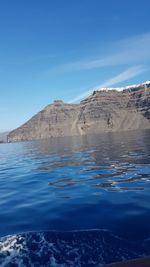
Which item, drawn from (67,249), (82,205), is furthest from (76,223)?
(82,205)

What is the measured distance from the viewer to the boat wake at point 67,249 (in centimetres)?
737

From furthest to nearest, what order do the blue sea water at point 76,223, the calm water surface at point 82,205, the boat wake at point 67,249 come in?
1. the calm water surface at point 82,205
2. the blue sea water at point 76,223
3. the boat wake at point 67,249

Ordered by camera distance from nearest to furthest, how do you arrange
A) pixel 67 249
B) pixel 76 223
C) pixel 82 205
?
1. pixel 67 249
2. pixel 76 223
3. pixel 82 205

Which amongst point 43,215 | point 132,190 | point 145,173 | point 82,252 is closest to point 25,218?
point 43,215

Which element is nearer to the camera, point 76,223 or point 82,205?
point 76,223

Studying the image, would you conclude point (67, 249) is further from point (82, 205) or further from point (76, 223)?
point (82, 205)

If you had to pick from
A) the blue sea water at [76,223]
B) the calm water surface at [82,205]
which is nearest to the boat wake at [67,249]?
the blue sea water at [76,223]

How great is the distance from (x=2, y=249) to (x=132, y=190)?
8345mm

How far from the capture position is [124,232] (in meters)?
8.91

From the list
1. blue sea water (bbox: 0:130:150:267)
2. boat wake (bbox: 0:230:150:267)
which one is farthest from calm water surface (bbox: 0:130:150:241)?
boat wake (bbox: 0:230:150:267)

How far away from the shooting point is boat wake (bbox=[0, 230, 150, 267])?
7.37 m

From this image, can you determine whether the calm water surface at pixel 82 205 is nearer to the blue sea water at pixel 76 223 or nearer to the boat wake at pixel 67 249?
the blue sea water at pixel 76 223

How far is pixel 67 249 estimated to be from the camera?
8023mm

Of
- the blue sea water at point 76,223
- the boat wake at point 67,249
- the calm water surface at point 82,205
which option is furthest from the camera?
the calm water surface at point 82,205
